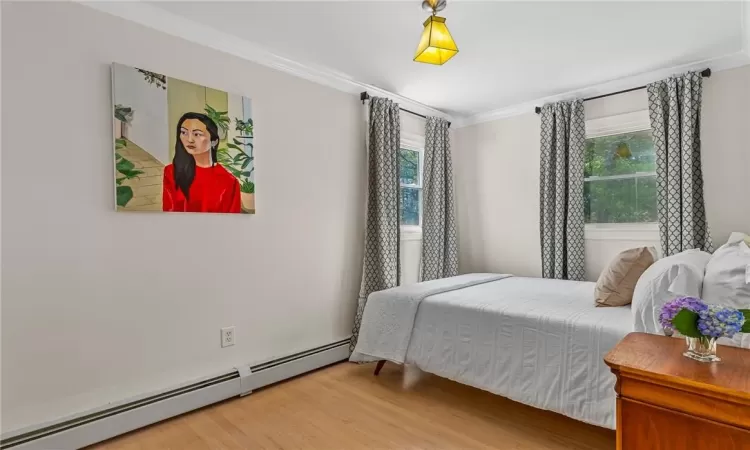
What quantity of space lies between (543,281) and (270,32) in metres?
2.78

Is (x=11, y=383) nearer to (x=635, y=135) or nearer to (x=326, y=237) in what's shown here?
(x=326, y=237)

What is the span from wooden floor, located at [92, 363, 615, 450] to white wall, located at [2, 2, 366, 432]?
31 centimetres

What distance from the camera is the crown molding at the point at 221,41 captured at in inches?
82.7

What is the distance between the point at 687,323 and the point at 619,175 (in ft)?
8.73

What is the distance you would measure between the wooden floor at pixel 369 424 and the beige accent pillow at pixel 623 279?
28.1 inches

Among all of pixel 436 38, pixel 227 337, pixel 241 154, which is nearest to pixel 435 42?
pixel 436 38

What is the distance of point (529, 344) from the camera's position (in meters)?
2.09

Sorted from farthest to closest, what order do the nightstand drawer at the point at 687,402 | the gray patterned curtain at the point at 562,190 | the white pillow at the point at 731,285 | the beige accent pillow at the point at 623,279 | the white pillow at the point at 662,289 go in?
1. the gray patterned curtain at the point at 562,190
2. the beige accent pillow at the point at 623,279
3. the white pillow at the point at 662,289
4. the white pillow at the point at 731,285
5. the nightstand drawer at the point at 687,402

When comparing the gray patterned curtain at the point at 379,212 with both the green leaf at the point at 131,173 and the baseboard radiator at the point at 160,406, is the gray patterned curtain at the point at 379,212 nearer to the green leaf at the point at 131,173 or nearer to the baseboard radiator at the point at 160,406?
the baseboard radiator at the point at 160,406

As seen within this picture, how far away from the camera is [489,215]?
13.7ft

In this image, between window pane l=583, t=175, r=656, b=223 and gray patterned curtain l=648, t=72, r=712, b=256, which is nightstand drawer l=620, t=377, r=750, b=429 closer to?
gray patterned curtain l=648, t=72, r=712, b=256

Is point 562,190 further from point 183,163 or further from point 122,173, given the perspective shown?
point 122,173

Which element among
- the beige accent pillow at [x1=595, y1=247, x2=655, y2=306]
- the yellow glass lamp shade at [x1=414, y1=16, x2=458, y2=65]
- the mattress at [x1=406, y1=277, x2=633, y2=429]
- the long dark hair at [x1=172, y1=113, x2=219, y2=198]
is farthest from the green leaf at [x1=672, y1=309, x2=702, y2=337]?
the long dark hair at [x1=172, y1=113, x2=219, y2=198]

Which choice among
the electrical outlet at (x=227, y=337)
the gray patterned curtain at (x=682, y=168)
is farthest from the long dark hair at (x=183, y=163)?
the gray patterned curtain at (x=682, y=168)
